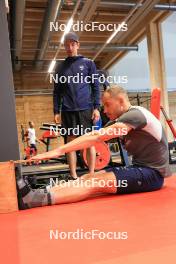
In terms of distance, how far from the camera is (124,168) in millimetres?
2307

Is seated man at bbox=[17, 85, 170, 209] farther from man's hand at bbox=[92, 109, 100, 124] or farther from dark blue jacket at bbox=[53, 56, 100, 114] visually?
dark blue jacket at bbox=[53, 56, 100, 114]

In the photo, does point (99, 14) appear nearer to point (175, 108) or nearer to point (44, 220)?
point (175, 108)

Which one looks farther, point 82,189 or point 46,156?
point 82,189

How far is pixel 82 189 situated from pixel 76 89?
3.61 feet

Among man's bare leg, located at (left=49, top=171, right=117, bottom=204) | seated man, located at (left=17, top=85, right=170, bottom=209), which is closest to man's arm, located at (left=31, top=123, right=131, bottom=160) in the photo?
seated man, located at (left=17, top=85, right=170, bottom=209)

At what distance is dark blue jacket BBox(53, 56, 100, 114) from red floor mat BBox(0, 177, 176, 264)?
107cm

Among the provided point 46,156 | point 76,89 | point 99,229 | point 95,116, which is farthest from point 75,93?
point 99,229

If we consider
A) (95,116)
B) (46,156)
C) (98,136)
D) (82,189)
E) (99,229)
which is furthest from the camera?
(95,116)

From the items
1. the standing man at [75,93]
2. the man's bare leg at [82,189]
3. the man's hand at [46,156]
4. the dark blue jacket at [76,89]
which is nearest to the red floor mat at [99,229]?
the man's bare leg at [82,189]

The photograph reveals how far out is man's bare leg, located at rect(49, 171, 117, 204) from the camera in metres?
2.17

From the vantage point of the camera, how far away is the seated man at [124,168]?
210 cm

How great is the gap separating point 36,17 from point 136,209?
768cm

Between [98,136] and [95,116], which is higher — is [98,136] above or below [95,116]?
below

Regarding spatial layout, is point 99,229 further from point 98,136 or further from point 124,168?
point 124,168
